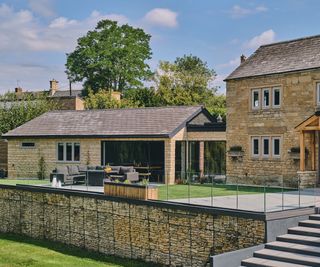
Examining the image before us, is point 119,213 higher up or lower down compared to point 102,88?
lower down

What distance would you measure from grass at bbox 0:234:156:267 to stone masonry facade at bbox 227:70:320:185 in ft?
30.8

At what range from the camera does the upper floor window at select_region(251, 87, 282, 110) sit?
25703 mm

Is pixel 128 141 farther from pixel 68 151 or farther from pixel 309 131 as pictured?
pixel 309 131

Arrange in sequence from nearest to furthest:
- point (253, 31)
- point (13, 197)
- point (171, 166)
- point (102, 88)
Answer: point (13, 197), point (171, 166), point (253, 31), point (102, 88)

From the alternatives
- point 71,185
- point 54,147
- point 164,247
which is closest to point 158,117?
point 54,147

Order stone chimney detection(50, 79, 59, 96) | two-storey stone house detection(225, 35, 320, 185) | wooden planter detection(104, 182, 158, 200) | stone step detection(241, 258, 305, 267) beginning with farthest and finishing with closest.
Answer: stone chimney detection(50, 79, 59, 96) < two-storey stone house detection(225, 35, 320, 185) < wooden planter detection(104, 182, 158, 200) < stone step detection(241, 258, 305, 267)

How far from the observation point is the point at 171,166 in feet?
95.3

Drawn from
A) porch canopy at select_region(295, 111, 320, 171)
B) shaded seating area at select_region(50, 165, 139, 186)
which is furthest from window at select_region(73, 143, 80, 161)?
porch canopy at select_region(295, 111, 320, 171)

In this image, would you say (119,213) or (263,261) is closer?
(263,261)

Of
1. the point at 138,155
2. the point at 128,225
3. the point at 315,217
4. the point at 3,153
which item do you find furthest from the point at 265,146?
the point at 3,153

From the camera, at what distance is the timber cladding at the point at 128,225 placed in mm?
16219

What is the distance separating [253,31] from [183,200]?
75.6 feet

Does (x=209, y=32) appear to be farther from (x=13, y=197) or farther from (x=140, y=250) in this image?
(x=140, y=250)

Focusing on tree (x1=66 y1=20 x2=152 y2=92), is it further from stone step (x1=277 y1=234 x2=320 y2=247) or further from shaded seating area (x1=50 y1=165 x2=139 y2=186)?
stone step (x1=277 y1=234 x2=320 y2=247)
